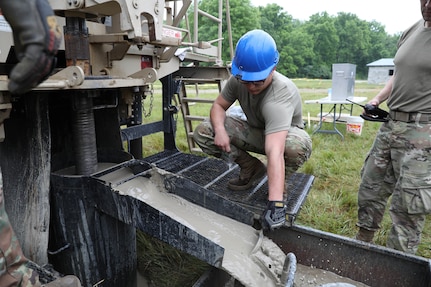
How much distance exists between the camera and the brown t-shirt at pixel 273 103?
239 centimetres

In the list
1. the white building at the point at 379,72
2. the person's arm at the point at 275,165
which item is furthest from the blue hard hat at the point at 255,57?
the white building at the point at 379,72

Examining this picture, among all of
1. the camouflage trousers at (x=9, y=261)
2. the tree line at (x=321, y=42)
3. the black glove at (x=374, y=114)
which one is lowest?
the camouflage trousers at (x=9, y=261)

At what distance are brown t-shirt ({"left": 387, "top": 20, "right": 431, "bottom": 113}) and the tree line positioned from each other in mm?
40637

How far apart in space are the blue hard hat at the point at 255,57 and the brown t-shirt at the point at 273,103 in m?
0.19

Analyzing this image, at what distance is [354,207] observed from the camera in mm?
3305

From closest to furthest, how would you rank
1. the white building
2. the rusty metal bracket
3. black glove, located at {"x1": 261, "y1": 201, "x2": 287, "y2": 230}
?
1. the rusty metal bracket
2. black glove, located at {"x1": 261, "y1": 201, "x2": 287, "y2": 230}
3. the white building

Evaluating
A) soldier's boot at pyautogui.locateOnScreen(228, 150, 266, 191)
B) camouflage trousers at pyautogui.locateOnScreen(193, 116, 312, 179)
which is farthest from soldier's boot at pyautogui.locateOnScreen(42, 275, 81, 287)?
soldier's boot at pyautogui.locateOnScreen(228, 150, 266, 191)

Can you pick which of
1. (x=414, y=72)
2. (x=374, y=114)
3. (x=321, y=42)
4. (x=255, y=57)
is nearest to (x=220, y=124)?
(x=255, y=57)

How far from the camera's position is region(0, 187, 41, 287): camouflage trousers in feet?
4.29

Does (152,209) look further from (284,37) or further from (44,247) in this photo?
(284,37)

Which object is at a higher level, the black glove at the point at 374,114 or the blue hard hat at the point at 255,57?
the blue hard hat at the point at 255,57

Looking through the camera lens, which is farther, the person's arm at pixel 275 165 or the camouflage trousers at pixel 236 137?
the camouflage trousers at pixel 236 137

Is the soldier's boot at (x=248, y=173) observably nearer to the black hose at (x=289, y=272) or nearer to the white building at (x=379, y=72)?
the black hose at (x=289, y=272)

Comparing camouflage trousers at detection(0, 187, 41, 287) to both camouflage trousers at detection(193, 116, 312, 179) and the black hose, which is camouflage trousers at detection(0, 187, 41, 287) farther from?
camouflage trousers at detection(193, 116, 312, 179)
